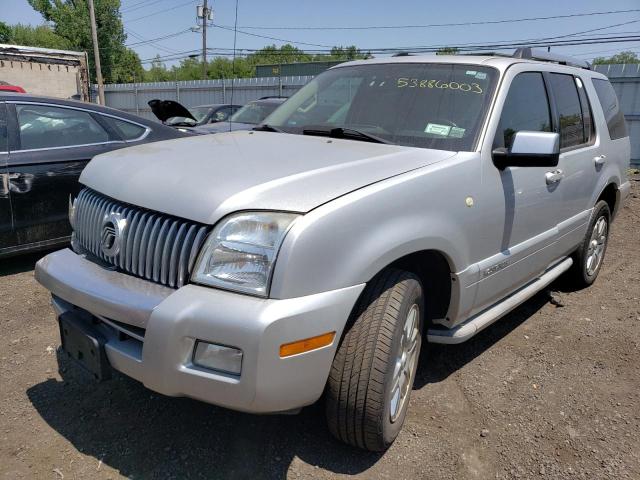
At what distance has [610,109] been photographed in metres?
4.89

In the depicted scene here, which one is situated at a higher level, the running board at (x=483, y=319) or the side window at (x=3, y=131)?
the side window at (x=3, y=131)

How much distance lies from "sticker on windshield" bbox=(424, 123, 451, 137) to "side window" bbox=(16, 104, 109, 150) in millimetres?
3436

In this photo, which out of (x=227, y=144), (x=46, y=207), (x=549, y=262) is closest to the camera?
(x=227, y=144)

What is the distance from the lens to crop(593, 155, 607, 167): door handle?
4.33 metres

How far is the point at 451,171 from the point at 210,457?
177 cm

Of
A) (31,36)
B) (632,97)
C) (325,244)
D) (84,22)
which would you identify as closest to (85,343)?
(325,244)

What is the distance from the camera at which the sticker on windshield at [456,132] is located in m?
2.97

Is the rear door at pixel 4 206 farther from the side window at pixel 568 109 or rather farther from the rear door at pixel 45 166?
the side window at pixel 568 109

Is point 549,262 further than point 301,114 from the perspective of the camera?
Yes

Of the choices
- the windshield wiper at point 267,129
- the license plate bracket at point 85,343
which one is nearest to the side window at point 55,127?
the windshield wiper at point 267,129

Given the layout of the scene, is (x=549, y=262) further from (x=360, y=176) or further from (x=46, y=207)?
(x=46, y=207)

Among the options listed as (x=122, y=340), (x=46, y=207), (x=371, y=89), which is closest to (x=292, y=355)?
(x=122, y=340)

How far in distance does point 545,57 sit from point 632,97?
10.3m

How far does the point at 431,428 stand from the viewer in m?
2.84
